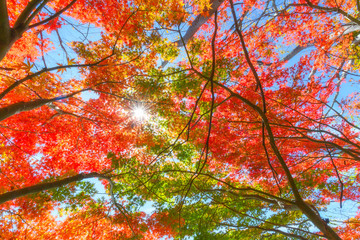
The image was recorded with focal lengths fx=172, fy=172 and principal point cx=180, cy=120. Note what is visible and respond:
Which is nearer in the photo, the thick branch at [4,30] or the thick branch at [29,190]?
the thick branch at [4,30]

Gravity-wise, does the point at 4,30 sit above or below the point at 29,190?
above

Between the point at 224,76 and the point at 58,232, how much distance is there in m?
9.55

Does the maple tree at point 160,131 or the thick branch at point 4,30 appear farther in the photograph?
the maple tree at point 160,131

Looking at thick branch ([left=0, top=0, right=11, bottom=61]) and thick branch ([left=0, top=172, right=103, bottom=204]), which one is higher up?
thick branch ([left=0, top=0, right=11, bottom=61])

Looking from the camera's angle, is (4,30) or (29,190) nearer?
(4,30)

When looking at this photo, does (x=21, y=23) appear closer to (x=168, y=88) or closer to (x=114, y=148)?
(x=168, y=88)

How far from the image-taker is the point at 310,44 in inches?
378

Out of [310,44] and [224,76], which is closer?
[224,76]

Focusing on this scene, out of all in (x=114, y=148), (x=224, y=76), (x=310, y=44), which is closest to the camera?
(x=224, y=76)

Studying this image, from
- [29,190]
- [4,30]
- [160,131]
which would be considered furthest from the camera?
[160,131]

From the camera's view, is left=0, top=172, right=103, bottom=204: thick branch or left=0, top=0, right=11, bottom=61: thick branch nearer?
left=0, top=0, right=11, bottom=61: thick branch

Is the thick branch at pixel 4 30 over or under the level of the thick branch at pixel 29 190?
over

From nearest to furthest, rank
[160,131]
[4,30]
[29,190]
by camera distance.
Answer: [4,30] < [29,190] < [160,131]

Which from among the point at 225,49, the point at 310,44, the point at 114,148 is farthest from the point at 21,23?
the point at 310,44
